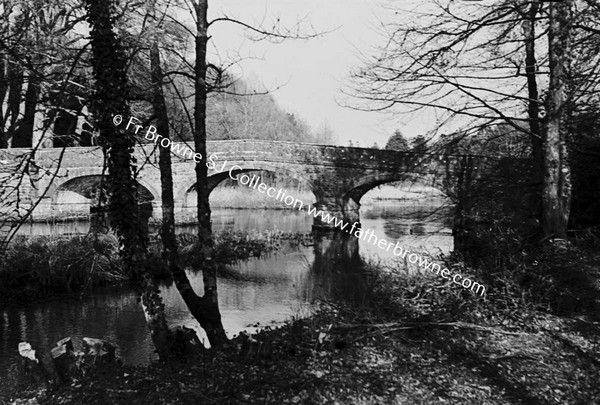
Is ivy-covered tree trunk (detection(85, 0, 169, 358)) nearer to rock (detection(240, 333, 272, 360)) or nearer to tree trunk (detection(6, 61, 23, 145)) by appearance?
tree trunk (detection(6, 61, 23, 145))

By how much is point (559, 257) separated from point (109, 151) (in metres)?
4.43

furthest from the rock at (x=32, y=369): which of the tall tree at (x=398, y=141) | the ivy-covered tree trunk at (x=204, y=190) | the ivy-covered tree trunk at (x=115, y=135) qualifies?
the tall tree at (x=398, y=141)

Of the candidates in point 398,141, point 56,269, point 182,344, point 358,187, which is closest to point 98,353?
point 182,344

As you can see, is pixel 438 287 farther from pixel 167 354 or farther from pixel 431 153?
pixel 167 354

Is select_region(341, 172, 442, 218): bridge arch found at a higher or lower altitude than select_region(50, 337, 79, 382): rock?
higher

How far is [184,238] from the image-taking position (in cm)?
1326

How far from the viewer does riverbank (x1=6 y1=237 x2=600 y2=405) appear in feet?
9.48

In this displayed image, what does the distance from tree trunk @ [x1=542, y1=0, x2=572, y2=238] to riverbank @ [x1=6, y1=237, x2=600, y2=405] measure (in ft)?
1.28

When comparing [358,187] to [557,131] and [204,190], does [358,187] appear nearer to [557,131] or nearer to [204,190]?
[557,131]

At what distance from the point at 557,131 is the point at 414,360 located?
9.84 feet

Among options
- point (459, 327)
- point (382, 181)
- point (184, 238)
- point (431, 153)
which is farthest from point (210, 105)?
point (459, 327)

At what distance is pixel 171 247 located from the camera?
494cm

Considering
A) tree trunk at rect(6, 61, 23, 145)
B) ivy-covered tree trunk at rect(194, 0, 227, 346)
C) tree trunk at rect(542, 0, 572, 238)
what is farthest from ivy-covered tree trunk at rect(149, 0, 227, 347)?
tree trunk at rect(542, 0, 572, 238)

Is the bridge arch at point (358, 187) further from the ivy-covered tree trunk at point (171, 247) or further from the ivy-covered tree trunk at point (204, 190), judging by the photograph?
the ivy-covered tree trunk at point (204, 190)
